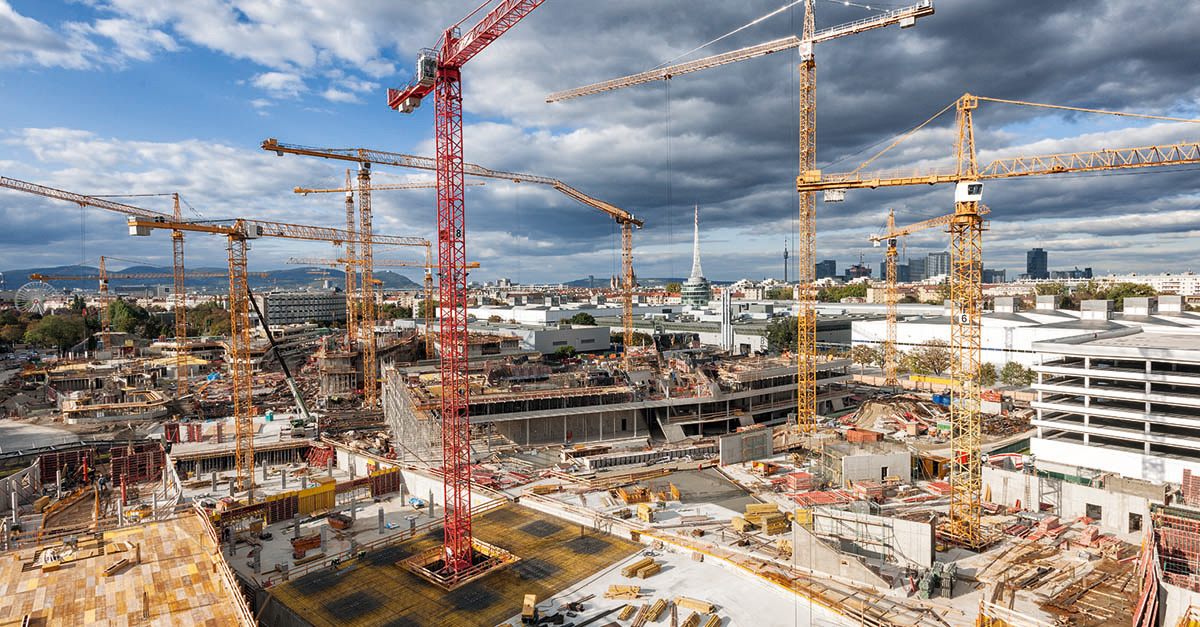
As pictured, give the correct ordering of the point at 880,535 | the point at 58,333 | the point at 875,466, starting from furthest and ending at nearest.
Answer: the point at 58,333 → the point at 875,466 → the point at 880,535

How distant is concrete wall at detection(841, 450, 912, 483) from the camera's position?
34375 millimetres

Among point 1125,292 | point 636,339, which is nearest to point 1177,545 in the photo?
point 636,339

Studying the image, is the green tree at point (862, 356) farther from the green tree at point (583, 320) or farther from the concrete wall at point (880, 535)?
the concrete wall at point (880, 535)

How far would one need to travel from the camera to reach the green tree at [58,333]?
10438 centimetres

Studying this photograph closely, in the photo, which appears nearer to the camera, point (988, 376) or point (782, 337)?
point (988, 376)

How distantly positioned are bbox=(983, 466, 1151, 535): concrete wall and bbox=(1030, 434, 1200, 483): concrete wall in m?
3.67

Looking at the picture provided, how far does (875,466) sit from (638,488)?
13.8m

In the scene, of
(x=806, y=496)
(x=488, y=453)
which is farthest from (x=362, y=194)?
(x=806, y=496)

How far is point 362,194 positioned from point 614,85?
110 ft

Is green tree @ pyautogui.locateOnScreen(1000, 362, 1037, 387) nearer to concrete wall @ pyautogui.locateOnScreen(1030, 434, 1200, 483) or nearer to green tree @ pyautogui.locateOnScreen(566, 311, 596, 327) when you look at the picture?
concrete wall @ pyautogui.locateOnScreen(1030, 434, 1200, 483)

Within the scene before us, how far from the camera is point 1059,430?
34.3 metres

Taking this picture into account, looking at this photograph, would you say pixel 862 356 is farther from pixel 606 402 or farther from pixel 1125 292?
pixel 1125 292

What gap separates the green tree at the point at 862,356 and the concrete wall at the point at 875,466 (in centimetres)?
4819

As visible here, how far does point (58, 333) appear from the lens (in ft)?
345
